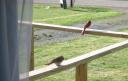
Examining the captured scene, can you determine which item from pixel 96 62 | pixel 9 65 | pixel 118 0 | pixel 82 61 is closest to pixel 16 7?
pixel 9 65

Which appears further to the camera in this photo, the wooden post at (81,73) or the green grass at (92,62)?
the green grass at (92,62)

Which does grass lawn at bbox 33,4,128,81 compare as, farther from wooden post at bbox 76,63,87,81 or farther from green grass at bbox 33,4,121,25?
green grass at bbox 33,4,121,25

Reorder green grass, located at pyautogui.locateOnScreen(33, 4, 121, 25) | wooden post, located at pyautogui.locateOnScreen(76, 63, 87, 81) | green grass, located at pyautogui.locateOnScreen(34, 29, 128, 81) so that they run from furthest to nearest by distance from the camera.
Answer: green grass, located at pyautogui.locateOnScreen(33, 4, 121, 25)
green grass, located at pyautogui.locateOnScreen(34, 29, 128, 81)
wooden post, located at pyautogui.locateOnScreen(76, 63, 87, 81)

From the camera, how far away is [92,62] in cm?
718

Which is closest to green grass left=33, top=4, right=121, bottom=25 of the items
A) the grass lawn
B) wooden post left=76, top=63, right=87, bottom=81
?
the grass lawn

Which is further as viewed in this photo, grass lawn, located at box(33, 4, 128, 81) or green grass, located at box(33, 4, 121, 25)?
green grass, located at box(33, 4, 121, 25)

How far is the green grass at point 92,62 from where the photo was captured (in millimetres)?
6280

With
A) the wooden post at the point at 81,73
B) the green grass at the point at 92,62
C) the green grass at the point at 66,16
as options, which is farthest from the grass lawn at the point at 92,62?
the green grass at the point at 66,16

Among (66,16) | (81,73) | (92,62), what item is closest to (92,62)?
(92,62)

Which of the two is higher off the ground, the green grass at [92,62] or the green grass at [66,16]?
the green grass at [92,62]

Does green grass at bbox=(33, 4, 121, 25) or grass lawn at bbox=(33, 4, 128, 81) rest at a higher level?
grass lawn at bbox=(33, 4, 128, 81)

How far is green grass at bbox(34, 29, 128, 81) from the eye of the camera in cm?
628

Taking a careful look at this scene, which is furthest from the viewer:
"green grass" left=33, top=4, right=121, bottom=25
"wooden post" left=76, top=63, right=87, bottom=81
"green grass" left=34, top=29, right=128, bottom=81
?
"green grass" left=33, top=4, right=121, bottom=25

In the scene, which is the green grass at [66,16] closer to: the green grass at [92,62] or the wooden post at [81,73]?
the green grass at [92,62]
